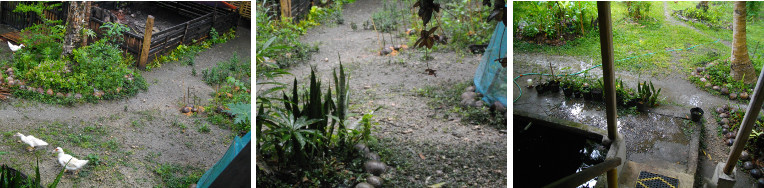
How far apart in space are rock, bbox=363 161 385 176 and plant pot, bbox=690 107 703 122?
2.44m

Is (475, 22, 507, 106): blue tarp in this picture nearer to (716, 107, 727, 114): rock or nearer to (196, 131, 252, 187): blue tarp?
(196, 131, 252, 187): blue tarp

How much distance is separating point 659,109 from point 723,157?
1.63 feet

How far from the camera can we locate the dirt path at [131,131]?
108 inches

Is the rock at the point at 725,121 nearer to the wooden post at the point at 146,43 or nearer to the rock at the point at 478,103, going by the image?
the rock at the point at 478,103

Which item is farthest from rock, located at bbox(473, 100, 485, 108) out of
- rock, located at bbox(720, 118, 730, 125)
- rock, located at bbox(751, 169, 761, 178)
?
rock, located at bbox(720, 118, 730, 125)

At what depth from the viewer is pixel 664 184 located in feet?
10.6

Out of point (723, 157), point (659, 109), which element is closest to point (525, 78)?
point (659, 109)

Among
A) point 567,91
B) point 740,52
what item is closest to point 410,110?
point 567,91

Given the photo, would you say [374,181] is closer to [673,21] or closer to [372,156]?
[372,156]

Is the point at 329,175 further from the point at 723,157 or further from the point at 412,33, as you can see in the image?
the point at 723,157

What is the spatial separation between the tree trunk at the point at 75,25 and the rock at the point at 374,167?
1798mm

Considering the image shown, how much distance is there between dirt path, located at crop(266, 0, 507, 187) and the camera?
218cm

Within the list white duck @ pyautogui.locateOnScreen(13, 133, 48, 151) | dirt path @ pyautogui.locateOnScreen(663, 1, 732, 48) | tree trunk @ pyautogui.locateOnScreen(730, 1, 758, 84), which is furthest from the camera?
dirt path @ pyautogui.locateOnScreen(663, 1, 732, 48)

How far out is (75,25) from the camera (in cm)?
315
